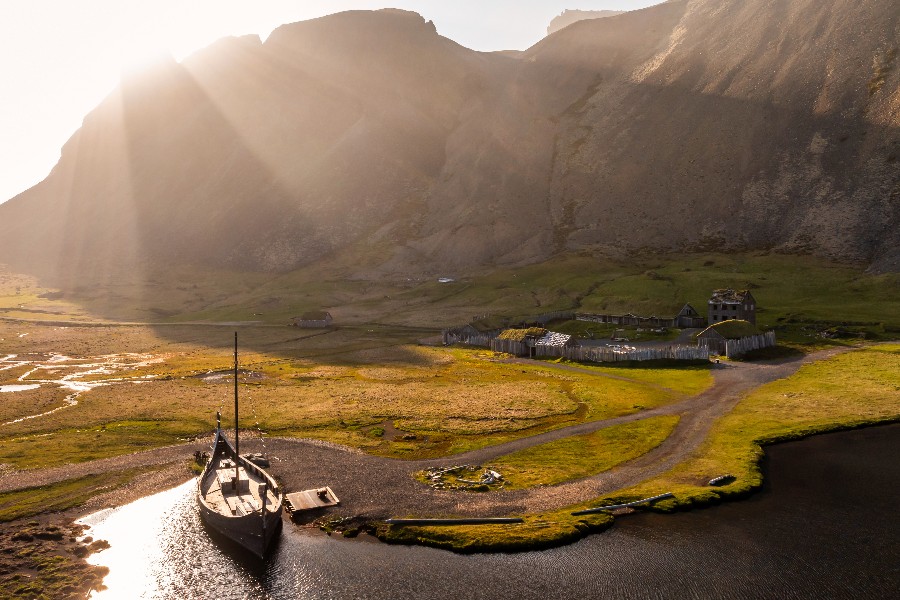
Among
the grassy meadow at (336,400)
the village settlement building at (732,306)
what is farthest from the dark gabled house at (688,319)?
the grassy meadow at (336,400)

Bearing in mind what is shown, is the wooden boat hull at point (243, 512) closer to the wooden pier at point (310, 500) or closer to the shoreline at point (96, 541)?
the wooden pier at point (310, 500)

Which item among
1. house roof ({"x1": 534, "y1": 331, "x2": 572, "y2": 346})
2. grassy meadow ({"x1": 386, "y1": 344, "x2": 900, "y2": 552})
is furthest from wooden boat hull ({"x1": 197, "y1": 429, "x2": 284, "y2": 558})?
house roof ({"x1": 534, "y1": 331, "x2": 572, "y2": 346})

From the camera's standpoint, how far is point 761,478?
40094mm

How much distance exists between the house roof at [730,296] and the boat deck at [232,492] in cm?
7803

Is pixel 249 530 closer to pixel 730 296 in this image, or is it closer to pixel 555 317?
pixel 730 296

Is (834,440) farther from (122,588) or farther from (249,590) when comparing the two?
(122,588)

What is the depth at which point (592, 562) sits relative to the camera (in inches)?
1202

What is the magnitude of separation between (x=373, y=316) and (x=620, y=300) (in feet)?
170

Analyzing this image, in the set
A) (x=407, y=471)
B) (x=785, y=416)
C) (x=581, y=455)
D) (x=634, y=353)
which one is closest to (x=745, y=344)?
(x=634, y=353)

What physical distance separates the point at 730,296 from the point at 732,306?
80.5 inches

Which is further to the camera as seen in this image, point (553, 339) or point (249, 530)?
point (553, 339)

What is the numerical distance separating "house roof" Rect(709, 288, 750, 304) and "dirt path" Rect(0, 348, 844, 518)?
41804mm

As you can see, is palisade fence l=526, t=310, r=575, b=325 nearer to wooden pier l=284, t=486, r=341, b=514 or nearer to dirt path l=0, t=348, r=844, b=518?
dirt path l=0, t=348, r=844, b=518

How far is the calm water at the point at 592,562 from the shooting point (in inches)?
1117
